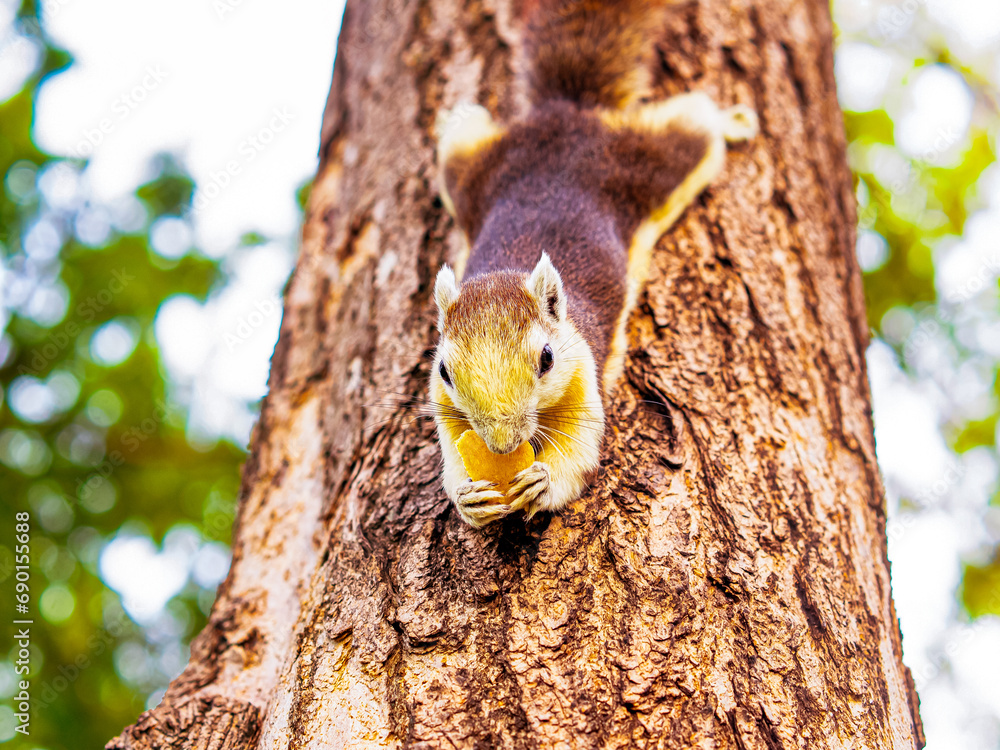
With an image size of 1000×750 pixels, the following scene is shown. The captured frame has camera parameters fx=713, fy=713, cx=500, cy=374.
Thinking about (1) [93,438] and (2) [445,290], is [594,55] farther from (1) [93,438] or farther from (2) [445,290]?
(1) [93,438]

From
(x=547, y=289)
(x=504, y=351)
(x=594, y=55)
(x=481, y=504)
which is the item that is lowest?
(x=481, y=504)

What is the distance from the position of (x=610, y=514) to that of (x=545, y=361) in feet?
2.04

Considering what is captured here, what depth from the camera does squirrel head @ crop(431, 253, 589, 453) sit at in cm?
251

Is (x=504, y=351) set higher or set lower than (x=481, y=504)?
higher

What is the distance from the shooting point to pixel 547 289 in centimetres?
288

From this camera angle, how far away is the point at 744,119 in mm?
3971

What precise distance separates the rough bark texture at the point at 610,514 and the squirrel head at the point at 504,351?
314 millimetres

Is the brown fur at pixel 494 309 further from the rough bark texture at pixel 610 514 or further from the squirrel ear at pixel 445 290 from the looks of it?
the rough bark texture at pixel 610 514

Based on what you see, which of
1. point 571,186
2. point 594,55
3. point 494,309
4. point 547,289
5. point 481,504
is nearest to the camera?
point 481,504

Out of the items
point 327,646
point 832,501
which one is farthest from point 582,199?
point 327,646

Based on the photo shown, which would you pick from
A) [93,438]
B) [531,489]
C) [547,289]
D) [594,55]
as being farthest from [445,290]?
[93,438]

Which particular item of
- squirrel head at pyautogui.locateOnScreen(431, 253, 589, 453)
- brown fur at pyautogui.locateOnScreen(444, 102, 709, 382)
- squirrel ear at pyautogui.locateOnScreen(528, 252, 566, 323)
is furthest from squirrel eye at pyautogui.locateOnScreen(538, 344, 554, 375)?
brown fur at pyautogui.locateOnScreen(444, 102, 709, 382)

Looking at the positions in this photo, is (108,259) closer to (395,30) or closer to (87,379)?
(87,379)

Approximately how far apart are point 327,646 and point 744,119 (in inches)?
135
